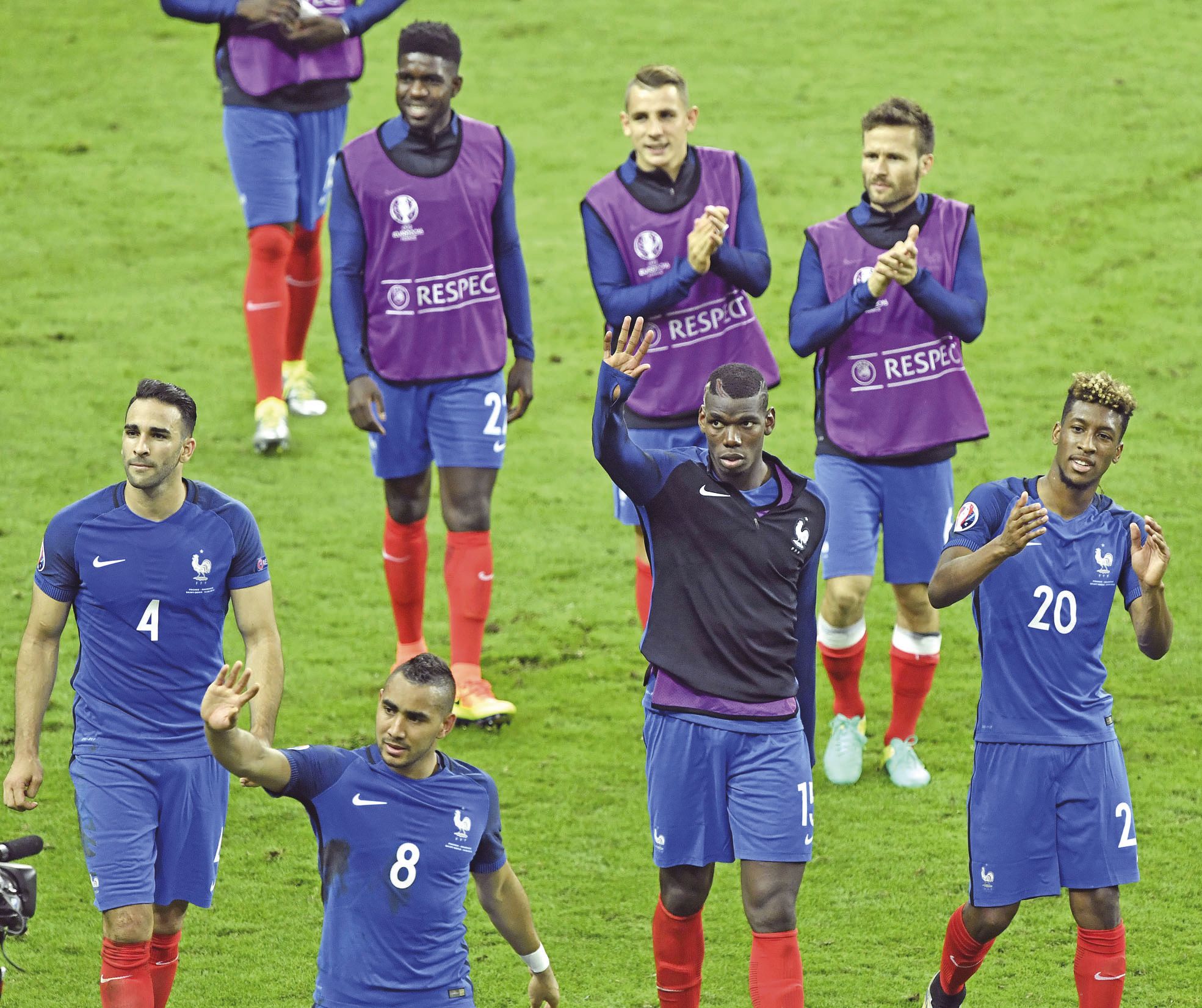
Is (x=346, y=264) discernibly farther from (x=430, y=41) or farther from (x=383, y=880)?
(x=383, y=880)

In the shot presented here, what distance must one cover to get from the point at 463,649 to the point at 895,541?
1.94 meters

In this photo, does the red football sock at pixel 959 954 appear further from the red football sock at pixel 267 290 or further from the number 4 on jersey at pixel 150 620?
the red football sock at pixel 267 290

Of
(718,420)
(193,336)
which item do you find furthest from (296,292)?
(718,420)

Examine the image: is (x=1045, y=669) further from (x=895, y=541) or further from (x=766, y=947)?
(x=895, y=541)

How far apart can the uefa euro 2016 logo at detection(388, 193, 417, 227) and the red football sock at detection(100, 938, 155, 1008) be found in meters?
3.58

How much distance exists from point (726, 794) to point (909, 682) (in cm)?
213

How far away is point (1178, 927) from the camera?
21.3 ft

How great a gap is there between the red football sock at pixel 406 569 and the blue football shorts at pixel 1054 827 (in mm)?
3308

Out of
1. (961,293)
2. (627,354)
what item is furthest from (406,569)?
(627,354)

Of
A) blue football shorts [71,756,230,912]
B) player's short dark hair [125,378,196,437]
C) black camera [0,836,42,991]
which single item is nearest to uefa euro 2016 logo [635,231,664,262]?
player's short dark hair [125,378,196,437]

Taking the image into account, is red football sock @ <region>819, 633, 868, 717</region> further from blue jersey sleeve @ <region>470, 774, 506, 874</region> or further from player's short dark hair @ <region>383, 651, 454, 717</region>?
player's short dark hair @ <region>383, 651, 454, 717</region>

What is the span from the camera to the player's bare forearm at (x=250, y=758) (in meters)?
4.43

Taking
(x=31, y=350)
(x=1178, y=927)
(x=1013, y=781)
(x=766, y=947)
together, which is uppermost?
(x=31, y=350)

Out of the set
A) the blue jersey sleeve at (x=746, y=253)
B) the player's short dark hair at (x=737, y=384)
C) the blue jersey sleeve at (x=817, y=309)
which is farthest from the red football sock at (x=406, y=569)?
the player's short dark hair at (x=737, y=384)
